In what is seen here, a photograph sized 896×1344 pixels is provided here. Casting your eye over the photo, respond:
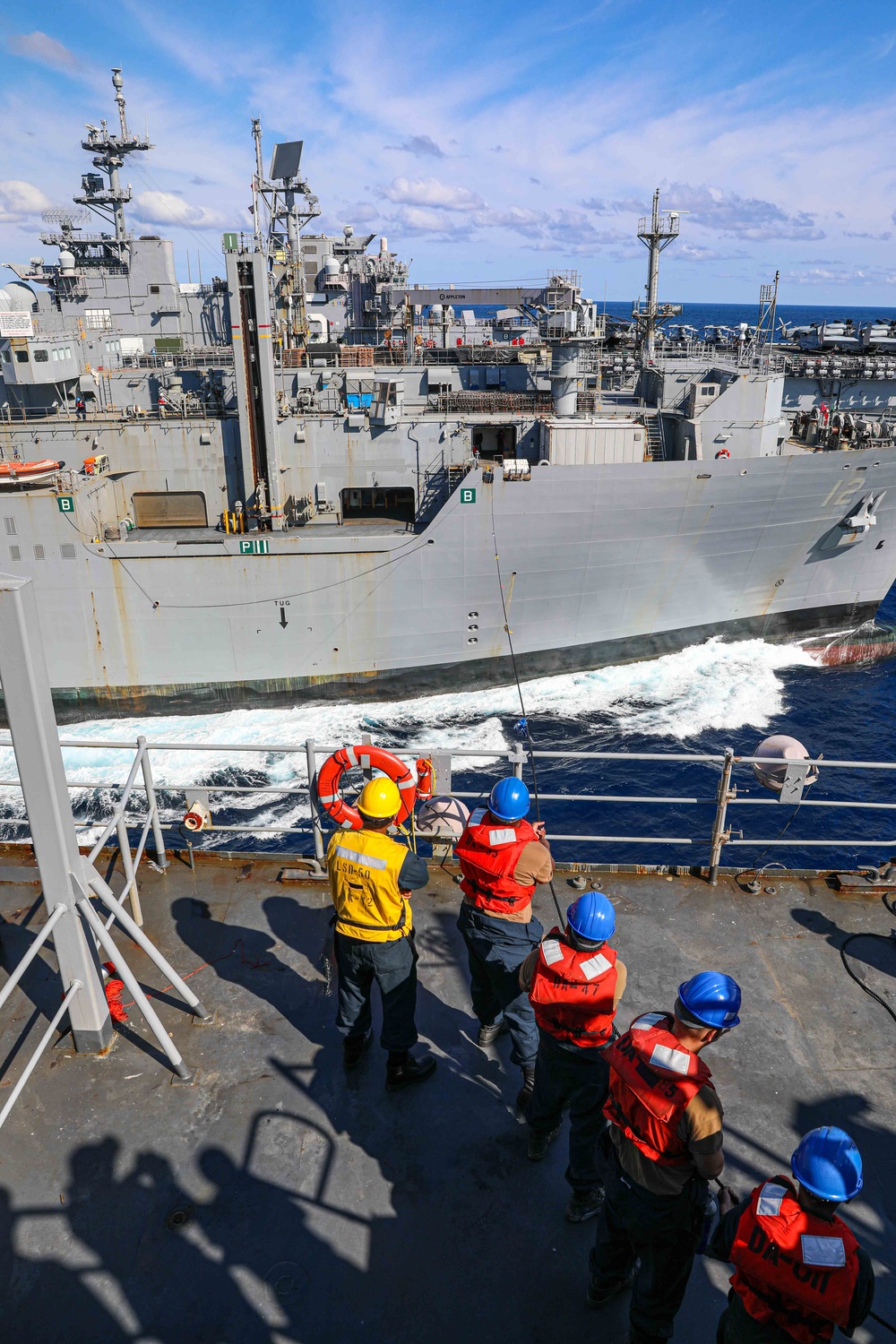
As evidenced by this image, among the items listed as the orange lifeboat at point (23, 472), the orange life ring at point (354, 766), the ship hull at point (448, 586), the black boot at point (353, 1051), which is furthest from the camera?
the ship hull at point (448, 586)

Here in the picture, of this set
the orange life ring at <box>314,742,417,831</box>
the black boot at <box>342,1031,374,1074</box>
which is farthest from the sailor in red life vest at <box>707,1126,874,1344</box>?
the orange life ring at <box>314,742,417,831</box>

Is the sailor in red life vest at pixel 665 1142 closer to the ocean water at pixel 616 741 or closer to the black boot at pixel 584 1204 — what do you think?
the black boot at pixel 584 1204

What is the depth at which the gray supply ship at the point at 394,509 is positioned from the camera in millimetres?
15680

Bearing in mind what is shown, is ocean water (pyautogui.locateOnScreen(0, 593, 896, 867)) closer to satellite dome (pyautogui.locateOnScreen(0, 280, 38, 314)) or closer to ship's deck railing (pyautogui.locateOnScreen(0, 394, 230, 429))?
ship's deck railing (pyautogui.locateOnScreen(0, 394, 230, 429))

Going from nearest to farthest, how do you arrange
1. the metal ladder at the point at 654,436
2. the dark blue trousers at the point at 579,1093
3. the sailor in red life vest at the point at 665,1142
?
the sailor in red life vest at the point at 665,1142
the dark blue trousers at the point at 579,1093
the metal ladder at the point at 654,436

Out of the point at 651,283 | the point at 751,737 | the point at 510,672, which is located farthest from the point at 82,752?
the point at 651,283

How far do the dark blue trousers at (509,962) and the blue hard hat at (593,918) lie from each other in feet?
2.73

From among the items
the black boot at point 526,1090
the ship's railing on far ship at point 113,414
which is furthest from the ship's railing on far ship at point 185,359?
the black boot at point 526,1090

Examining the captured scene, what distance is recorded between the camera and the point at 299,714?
17.0 metres

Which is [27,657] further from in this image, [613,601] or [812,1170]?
[613,601]

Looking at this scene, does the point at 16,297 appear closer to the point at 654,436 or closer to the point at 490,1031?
the point at 654,436

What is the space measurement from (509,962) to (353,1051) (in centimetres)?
98

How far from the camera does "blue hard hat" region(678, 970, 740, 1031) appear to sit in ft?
8.87

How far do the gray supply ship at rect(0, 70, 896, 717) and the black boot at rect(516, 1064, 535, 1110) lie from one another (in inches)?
489
